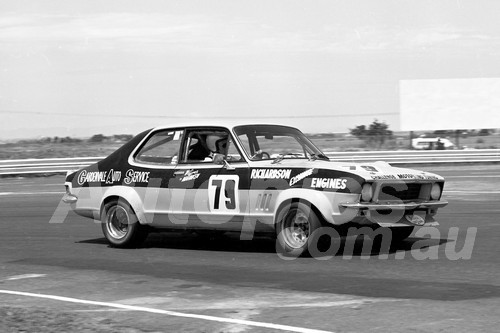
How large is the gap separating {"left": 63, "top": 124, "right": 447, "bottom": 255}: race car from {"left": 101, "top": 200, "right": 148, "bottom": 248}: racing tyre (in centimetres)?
1

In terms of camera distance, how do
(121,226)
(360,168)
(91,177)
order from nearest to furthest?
(360,168) → (121,226) → (91,177)

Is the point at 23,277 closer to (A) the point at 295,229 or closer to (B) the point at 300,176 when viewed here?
(A) the point at 295,229

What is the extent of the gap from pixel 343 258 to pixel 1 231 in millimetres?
6342

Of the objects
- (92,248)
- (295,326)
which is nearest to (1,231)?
(92,248)

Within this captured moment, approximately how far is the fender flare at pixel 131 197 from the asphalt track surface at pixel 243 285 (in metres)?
0.46

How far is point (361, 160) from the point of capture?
33.8 meters

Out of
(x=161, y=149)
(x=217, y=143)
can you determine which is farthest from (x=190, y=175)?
(x=161, y=149)

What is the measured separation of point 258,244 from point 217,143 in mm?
1465

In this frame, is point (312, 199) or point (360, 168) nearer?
point (312, 199)

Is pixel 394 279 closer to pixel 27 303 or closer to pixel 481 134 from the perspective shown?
pixel 27 303

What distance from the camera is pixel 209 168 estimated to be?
10.5 meters

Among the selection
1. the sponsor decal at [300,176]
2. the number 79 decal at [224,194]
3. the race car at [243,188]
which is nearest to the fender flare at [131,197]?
the race car at [243,188]

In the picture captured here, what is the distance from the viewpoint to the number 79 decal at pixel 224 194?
1023 cm

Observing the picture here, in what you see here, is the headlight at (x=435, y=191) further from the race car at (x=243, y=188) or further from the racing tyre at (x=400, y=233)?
the racing tyre at (x=400, y=233)
